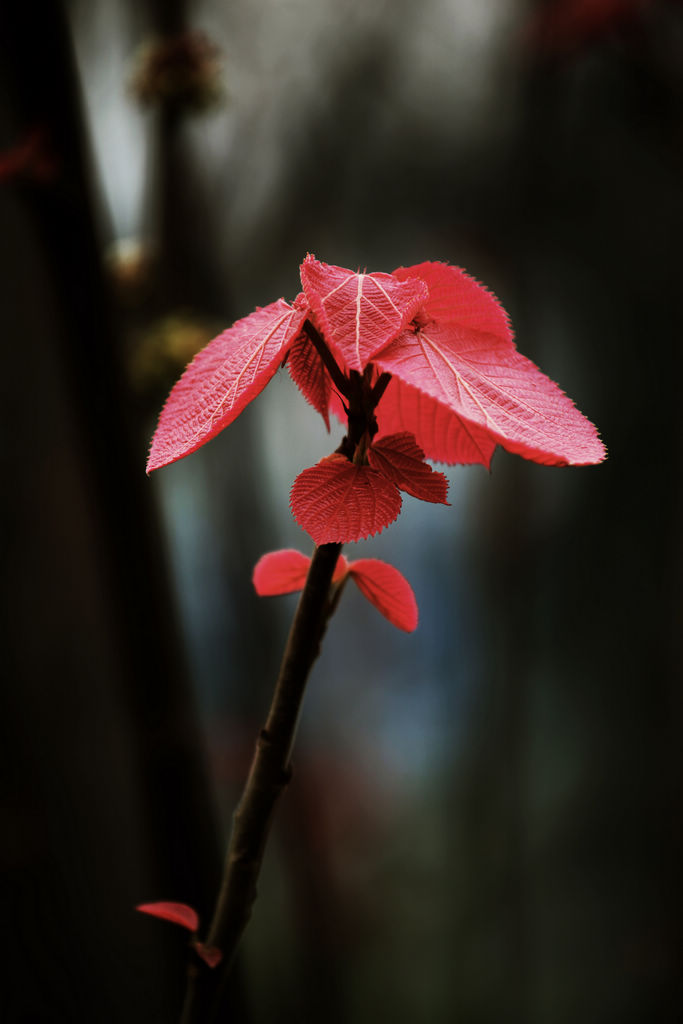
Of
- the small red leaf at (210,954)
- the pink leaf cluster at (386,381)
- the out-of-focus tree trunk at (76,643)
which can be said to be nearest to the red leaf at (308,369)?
the pink leaf cluster at (386,381)

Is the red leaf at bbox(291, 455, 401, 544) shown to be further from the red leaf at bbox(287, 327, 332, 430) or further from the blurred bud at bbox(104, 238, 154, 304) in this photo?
the blurred bud at bbox(104, 238, 154, 304)

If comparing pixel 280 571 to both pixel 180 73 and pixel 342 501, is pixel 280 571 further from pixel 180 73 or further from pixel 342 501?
pixel 180 73

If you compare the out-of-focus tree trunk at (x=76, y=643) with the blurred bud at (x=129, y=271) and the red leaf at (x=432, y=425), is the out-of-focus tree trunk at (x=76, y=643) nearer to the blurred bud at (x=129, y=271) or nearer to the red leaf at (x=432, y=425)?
the blurred bud at (x=129, y=271)

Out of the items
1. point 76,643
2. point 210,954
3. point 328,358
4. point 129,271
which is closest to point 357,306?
point 328,358

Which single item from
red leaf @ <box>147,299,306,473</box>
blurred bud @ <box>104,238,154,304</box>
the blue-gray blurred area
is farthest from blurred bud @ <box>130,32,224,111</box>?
red leaf @ <box>147,299,306,473</box>

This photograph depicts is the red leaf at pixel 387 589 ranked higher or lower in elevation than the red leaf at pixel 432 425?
lower

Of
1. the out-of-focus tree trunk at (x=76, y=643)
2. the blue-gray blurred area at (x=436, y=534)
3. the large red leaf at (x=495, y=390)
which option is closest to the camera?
the large red leaf at (x=495, y=390)

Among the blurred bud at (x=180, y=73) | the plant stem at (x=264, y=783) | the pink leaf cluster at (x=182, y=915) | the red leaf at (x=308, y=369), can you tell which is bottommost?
the pink leaf cluster at (x=182, y=915)
